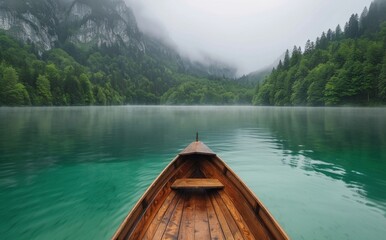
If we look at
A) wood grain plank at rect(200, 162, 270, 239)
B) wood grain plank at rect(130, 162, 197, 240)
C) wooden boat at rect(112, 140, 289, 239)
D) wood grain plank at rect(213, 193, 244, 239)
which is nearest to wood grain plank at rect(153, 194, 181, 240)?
wooden boat at rect(112, 140, 289, 239)

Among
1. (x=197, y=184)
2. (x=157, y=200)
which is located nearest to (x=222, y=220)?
(x=197, y=184)

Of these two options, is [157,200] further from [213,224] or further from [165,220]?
[213,224]

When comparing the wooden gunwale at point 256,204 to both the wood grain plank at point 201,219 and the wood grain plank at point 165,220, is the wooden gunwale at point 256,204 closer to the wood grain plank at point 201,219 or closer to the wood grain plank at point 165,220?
the wood grain plank at point 201,219

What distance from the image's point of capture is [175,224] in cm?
513

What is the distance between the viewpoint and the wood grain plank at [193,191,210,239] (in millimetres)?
4757

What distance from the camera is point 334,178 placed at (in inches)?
435

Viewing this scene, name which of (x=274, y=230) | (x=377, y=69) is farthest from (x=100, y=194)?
(x=377, y=69)

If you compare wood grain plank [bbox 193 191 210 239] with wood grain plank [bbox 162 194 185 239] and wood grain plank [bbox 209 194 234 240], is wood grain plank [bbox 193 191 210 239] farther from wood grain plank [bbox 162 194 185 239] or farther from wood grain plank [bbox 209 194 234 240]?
wood grain plank [bbox 162 194 185 239]

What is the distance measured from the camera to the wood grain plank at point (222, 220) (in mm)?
4754

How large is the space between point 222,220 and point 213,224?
0.92 ft

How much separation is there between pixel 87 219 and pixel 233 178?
4814mm

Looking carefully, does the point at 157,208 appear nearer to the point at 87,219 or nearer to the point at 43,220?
the point at 87,219

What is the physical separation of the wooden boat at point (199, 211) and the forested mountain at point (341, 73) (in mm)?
89200

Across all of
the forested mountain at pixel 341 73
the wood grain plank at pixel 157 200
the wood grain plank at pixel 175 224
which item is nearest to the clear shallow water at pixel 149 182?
the wood grain plank at pixel 157 200
